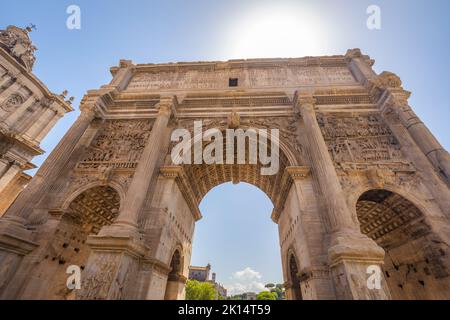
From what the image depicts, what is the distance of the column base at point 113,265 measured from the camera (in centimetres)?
495

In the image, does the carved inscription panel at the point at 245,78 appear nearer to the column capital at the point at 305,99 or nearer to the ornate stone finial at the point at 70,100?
the column capital at the point at 305,99

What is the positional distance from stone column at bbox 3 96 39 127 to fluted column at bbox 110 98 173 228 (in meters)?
18.4

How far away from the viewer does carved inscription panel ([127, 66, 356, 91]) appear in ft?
38.1

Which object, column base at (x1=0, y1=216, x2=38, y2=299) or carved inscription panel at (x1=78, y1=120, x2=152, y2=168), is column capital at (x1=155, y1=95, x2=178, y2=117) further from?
column base at (x1=0, y1=216, x2=38, y2=299)

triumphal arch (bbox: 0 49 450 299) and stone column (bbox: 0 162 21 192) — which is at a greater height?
stone column (bbox: 0 162 21 192)

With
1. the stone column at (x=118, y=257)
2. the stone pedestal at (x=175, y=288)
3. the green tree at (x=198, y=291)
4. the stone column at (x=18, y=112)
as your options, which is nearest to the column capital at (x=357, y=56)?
the stone column at (x=118, y=257)

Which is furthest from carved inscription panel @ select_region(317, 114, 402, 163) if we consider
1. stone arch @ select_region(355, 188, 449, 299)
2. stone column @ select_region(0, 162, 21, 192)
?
stone column @ select_region(0, 162, 21, 192)

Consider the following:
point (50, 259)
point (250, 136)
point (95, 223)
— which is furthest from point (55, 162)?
point (250, 136)

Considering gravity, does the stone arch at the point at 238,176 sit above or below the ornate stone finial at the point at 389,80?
below

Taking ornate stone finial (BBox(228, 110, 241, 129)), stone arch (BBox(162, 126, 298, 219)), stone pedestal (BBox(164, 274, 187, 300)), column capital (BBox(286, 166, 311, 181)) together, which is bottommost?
stone pedestal (BBox(164, 274, 187, 300))

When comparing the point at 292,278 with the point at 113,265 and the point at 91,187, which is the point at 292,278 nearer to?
the point at 113,265

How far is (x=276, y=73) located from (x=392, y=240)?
10439mm

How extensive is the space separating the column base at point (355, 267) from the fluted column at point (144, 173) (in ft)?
19.9
